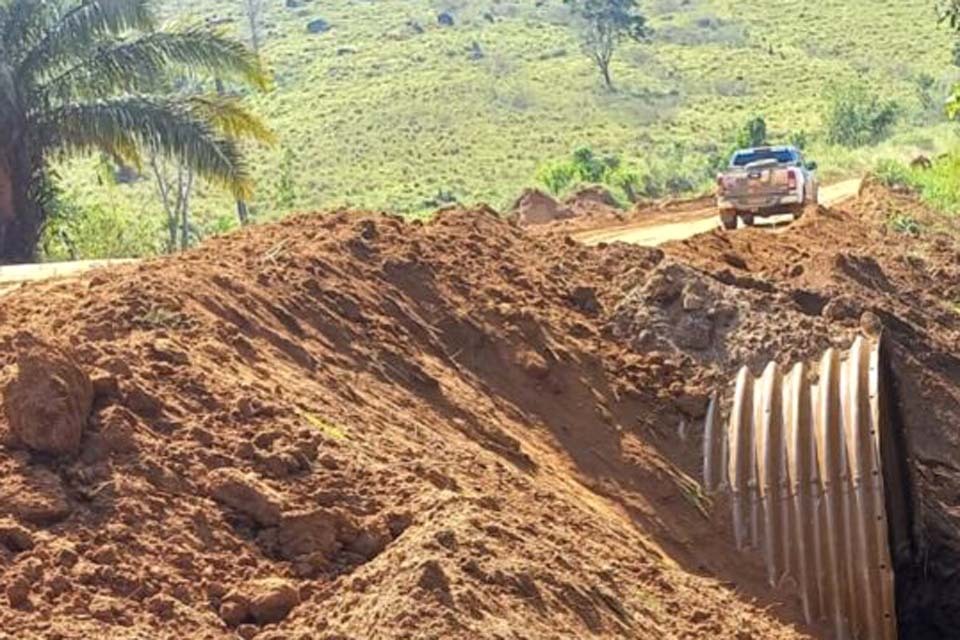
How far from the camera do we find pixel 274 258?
1184cm

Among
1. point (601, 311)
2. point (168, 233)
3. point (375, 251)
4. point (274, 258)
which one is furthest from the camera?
point (168, 233)

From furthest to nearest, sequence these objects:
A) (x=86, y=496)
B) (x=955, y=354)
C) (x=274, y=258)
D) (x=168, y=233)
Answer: (x=168, y=233), (x=955, y=354), (x=274, y=258), (x=86, y=496)

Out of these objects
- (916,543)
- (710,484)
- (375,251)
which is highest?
(375,251)

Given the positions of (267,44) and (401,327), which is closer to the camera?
(401,327)

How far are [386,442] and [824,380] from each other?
159 inches

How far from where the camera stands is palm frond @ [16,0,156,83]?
816 inches

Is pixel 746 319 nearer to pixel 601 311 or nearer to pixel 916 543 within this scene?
pixel 601 311

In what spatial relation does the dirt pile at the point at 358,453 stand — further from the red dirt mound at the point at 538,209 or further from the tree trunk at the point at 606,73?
the tree trunk at the point at 606,73

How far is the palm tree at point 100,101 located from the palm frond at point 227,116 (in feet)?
0.04

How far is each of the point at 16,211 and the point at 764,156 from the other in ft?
38.2

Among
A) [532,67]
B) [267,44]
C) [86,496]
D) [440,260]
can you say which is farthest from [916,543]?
[267,44]

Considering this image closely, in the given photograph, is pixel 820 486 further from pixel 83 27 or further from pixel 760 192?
pixel 760 192

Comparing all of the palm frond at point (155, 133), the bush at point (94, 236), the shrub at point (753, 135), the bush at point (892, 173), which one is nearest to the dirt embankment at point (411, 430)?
the palm frond at point (155, 133)

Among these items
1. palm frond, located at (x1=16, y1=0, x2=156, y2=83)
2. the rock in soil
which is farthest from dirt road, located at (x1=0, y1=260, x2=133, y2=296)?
the rock in soil
